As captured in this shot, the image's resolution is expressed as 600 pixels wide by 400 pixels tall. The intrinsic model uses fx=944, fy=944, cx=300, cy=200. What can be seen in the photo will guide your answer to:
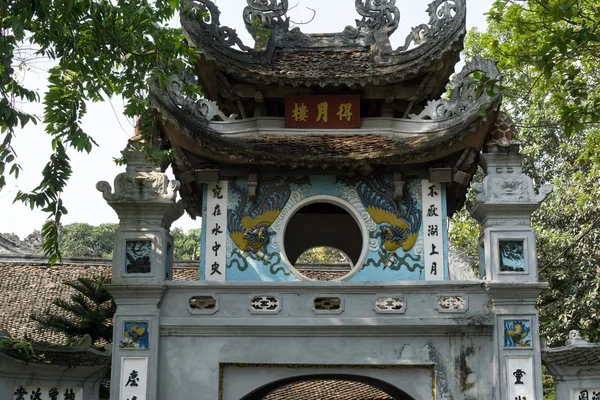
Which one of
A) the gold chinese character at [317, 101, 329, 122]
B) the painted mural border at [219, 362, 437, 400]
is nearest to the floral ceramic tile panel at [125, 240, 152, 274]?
the painted mural border at [219, 362, 437, 400]

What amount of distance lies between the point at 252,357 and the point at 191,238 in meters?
33.5

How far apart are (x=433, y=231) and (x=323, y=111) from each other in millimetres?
2298

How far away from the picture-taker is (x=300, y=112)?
12805 millimetres

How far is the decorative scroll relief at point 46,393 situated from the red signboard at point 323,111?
442 centimetres

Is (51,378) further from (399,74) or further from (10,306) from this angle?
(10,306)

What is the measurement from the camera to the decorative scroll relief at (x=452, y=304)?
11078mm

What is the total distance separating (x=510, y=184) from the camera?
11445mm

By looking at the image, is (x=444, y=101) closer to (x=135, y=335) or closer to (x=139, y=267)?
(x=139, y=267)

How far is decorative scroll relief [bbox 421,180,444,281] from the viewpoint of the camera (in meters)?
11.7

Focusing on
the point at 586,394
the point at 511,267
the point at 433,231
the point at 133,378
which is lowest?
the point at 586,394

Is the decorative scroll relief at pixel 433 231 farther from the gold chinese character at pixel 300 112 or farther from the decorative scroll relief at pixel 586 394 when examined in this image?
the decorative scroll relief at pixel 586 394

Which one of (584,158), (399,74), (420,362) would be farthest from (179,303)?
(584,158)

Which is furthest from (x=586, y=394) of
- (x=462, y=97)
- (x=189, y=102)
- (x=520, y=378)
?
(x=189, y=102)

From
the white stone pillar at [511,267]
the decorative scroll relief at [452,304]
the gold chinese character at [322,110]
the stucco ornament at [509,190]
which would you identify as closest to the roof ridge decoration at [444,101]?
the white stone pillar at [511,267]
